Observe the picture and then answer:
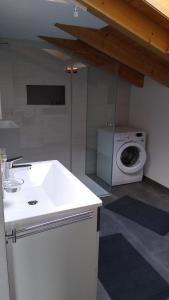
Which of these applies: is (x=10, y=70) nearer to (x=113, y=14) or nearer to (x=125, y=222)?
(x=113, y=14)

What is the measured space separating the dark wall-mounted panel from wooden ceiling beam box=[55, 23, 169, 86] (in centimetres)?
103

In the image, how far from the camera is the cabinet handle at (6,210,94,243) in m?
1.11

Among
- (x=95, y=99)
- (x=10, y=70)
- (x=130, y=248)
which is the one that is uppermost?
(x=10, y=70)

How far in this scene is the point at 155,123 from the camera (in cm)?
368

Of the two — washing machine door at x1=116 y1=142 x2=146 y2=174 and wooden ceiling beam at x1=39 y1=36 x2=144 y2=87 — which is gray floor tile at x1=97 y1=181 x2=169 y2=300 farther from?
wooden ceiling beam at x1=39 y1=36 x2=144 y2=87

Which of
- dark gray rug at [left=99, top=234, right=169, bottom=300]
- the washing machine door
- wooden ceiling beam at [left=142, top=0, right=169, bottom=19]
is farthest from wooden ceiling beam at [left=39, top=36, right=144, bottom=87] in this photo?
dark gray rug at [left=99, top=234, right=169, bottom=300]

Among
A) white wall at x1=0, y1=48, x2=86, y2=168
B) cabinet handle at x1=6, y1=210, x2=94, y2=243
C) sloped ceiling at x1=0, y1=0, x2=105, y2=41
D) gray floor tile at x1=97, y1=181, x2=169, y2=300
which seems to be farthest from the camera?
white wall at x1=0, y1=48, x2=86, y2=168

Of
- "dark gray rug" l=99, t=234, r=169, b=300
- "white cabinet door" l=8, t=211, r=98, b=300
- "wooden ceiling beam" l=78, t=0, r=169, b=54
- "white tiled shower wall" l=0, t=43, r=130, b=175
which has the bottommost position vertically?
"dark gray rug" l=99, t=234, r=169, b=300

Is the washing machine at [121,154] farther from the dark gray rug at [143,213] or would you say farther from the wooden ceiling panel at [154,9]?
the wooden ceiling panel at [154,9]

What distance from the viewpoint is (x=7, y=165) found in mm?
1521

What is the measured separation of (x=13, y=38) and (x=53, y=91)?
3.01ft

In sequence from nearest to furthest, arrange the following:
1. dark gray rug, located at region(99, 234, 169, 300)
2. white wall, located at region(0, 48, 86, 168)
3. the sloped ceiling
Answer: dark gray rug, located at region(99, 234, 169, 300) < the sloped ceiling < white wall, located at region(0, 48, 86, 168)

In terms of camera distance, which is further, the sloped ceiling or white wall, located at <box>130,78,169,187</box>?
white wall, located at <box>130,78,169,187</box>

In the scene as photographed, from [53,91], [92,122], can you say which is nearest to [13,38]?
[53,91]
